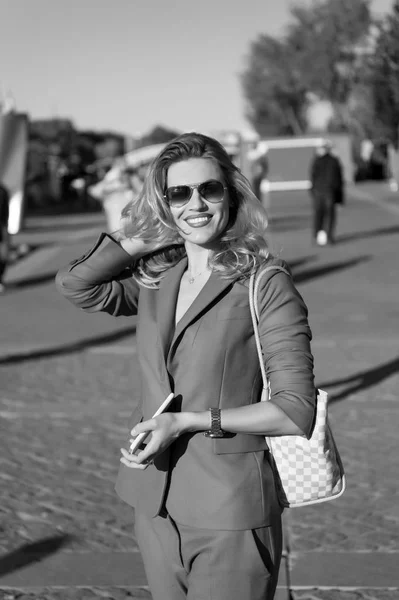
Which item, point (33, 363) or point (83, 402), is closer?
point (83, 402)

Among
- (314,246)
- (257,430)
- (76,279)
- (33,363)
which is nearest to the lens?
(257,430)

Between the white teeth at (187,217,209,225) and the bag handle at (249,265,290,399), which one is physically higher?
the white teeth at (187,217,209,225)

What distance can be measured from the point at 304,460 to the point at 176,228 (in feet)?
2.16

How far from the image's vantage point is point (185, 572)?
232cm

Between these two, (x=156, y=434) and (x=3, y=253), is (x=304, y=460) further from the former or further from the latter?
(x=3, y=253)

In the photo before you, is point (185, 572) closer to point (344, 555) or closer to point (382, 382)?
point (344, 555)

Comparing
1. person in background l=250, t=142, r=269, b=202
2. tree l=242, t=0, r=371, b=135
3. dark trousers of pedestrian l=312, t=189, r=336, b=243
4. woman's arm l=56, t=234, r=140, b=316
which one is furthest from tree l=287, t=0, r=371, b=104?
woman's arm l=56, t=234, r=140, b=316

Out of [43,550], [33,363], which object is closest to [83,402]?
[33,363]

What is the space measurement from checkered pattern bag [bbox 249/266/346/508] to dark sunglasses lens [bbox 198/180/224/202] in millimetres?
219

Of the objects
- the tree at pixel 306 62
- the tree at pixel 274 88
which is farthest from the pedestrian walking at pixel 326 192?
the tree at pixel 274 88

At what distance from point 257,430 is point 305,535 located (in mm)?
2436

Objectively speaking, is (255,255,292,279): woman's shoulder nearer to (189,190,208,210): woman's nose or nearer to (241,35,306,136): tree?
(189,190,208,210): woman's nose

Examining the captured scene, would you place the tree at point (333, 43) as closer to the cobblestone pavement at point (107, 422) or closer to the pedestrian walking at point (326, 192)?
the pedestrian walking at point (326, 192)

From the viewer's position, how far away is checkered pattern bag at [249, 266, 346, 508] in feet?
7.24
